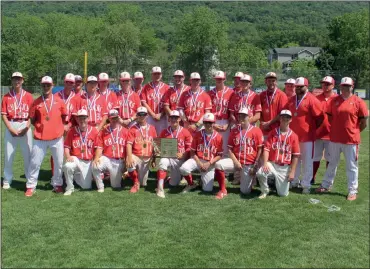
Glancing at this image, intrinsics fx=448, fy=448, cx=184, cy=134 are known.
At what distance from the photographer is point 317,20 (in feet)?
493

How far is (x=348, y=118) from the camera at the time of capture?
25.1 feet

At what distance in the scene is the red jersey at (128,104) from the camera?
893 cm

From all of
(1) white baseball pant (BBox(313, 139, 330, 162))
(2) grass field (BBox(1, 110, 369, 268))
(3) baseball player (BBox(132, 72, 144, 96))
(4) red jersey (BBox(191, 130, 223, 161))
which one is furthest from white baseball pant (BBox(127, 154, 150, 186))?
(1) white baseball pant (BBox(313, 139, 330, 162))

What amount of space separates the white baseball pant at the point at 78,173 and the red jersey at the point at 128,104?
4.10 feet

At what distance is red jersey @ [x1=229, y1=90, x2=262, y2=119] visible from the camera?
846cm

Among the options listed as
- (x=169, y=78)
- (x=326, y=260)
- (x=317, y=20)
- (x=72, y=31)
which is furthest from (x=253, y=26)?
(x=326, y=260)

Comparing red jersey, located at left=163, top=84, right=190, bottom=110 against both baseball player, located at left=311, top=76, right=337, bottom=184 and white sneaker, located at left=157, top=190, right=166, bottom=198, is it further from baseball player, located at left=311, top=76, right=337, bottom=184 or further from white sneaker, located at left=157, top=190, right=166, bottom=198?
baseball player, located at left=311, top=76, right=337, bottom=184

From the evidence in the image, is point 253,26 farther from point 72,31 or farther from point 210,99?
point 210,99

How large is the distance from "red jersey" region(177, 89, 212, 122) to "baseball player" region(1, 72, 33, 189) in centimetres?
295

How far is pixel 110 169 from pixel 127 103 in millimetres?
1412

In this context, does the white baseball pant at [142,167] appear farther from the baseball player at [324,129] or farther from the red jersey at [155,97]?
the baseball player at [324,129]

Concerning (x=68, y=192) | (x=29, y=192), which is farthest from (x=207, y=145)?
(x=29, y=192)

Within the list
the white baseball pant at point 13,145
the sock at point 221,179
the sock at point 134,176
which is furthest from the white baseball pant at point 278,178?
the white baseball pant at point 13,145

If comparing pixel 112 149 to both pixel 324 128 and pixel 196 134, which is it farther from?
pixel 324 128
